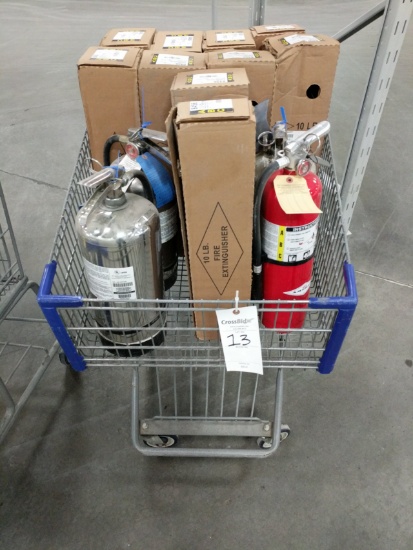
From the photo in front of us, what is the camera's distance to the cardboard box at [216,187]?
753mm

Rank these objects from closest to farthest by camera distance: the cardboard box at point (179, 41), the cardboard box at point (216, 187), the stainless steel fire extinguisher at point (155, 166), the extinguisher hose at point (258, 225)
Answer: the cardboard box at point (216, 187) → the extinguisher hose at point (258, 225) → the stainless steel fire extinguisher at point (155, 166) → the cardboard box at point (179, 41)

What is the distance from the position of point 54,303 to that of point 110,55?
26.4 inches

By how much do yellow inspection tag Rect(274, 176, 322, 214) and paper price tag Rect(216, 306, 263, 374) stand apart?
212 millimetres

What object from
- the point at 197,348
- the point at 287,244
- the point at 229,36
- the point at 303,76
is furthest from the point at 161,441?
the point at 229,36

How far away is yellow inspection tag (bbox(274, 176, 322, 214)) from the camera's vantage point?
80cm

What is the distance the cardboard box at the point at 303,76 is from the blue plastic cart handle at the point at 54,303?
70 cm

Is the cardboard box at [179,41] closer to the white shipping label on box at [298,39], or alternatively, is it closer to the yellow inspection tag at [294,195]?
the white shipping label on box at [298,39]

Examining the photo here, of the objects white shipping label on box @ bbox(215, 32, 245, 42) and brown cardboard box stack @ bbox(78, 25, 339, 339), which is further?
white shipping label on box @ bbox(215, 32, 245, 42)

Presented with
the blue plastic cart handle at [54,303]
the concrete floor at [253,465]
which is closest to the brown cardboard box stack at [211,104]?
the blue plastic cart handle at [54,303]

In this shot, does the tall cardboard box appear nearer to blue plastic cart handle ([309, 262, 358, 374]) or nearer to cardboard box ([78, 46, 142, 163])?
cardboard box ([78, 46, 142, 163])

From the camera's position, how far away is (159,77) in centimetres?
104

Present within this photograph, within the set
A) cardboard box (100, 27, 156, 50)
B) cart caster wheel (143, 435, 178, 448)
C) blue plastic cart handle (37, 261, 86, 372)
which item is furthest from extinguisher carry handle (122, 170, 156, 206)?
cart caster wheel (143, 435, 178, 448)

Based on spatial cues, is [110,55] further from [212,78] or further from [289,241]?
[289,241]

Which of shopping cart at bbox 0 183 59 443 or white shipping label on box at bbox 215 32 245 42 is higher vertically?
white shipping label on box at bbox 215 32 245 42
